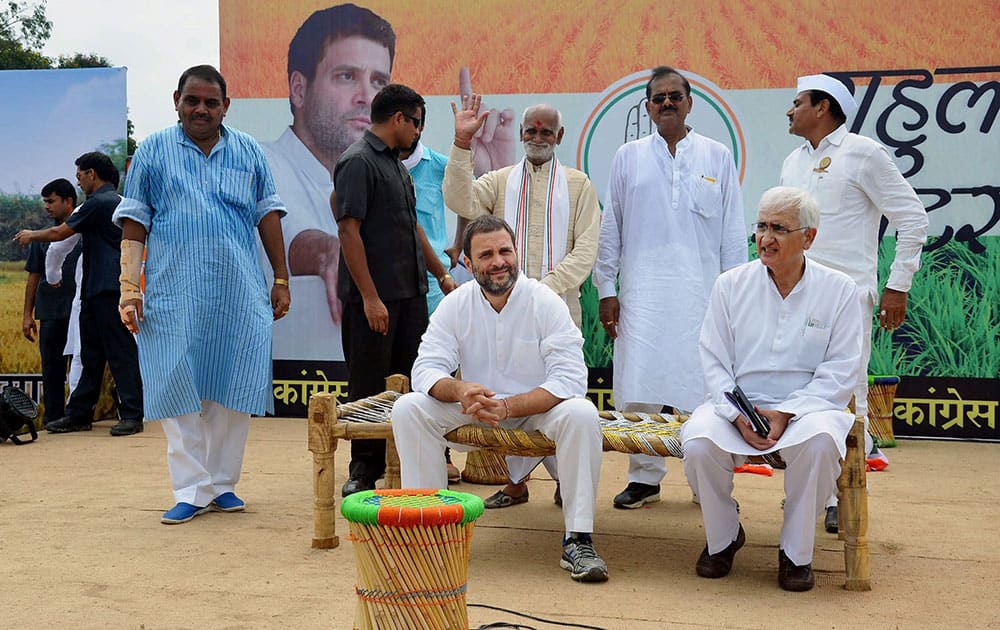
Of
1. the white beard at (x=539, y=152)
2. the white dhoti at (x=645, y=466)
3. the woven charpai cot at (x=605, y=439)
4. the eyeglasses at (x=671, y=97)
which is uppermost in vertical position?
the eyeglasses at (x=671, y=97)

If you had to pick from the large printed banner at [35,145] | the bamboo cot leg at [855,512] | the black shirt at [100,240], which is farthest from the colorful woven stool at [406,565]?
the large printed banner at [35,145]

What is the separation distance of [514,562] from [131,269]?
2171 millimetres

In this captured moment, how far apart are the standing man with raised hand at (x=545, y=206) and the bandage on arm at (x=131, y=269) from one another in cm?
A: 150

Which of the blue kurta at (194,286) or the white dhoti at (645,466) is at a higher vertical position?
the blue kurta at (194,286)

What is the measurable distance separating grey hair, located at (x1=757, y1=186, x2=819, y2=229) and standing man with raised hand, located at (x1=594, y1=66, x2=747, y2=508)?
3.92ft

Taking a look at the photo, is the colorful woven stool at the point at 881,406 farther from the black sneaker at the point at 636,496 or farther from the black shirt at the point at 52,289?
the black shirt at the point at 52,289

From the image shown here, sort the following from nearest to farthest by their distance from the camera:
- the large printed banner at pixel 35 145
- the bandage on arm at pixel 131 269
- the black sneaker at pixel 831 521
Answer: the black sneaker at pixel 831 521
the bandage on arm at pixel 131 269
the large printed banner at pixel 35 145

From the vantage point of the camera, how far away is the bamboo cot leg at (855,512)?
12.1 feet

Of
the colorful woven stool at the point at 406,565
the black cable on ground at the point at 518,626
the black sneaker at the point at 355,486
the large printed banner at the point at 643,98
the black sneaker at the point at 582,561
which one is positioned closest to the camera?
the colorful woven stool at the point at 406,565

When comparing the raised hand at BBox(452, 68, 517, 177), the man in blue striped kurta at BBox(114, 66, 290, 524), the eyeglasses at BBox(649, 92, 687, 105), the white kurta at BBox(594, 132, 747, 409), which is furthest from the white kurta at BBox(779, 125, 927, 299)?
the raised hand at BBox(452, 68, 517, 177)

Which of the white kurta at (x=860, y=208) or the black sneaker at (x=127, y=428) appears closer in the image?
the white kurta at (x=860, y=208)

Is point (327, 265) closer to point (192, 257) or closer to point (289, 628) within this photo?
point (192, 257)

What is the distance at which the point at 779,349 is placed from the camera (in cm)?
395

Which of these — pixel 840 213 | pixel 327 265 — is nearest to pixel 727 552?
pixel 840 213
